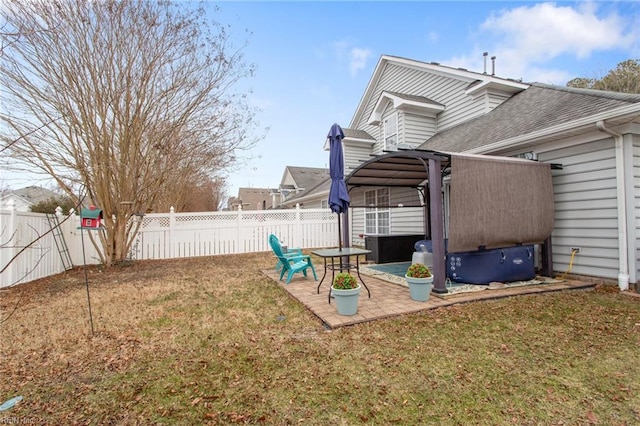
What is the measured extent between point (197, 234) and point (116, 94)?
5047 mm

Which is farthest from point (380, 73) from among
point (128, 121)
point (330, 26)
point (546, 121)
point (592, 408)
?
point (592, 408)

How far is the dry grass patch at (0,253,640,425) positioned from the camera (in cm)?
216

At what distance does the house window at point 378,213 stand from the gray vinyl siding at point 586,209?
5595 millimetres

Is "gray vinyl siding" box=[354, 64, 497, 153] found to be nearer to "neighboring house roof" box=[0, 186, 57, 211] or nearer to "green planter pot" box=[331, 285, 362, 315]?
"green planter pot" box=[331, 285, 362, 315]

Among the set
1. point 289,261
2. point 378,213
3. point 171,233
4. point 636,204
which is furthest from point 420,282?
point 171,233

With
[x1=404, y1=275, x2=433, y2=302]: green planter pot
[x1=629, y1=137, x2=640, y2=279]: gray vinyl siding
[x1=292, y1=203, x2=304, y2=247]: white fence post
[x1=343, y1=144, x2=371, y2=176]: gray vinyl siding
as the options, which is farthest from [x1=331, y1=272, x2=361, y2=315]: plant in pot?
[x1=343, y1=144, x2=371, y2=176]: gray vinyl siding

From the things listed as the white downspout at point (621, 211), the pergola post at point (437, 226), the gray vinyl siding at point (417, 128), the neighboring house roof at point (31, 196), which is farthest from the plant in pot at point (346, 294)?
the neighboring house roof at point (31, 196)

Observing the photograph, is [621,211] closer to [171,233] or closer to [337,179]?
[337,179]

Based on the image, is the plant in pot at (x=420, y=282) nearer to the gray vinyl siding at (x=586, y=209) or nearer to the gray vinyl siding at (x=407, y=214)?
the gray vinyl siding at (x=586, y=209)

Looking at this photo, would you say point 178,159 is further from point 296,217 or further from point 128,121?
point 296,217

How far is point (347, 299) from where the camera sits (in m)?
3.95

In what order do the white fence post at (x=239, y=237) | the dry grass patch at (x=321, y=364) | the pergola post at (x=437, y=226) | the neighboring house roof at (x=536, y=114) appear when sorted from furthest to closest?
the white fence post at (x=239, y=237) < the neighboring house roof at (x=536, y=114) < the pergola post at (x=437, y=226) < the dry grass patch at (x=321, y=364)

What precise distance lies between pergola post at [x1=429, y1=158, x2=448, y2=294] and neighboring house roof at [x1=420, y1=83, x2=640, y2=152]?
2.48 m

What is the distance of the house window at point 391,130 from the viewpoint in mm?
11180
